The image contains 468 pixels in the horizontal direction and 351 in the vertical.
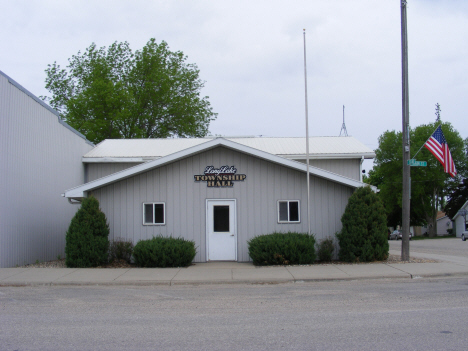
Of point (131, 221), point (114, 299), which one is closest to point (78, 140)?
point (131, 221)

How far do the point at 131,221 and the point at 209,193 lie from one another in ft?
9.44

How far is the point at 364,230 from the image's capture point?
14773 mm

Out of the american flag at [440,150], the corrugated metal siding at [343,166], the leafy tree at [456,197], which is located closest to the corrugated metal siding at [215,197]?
the american flag at [440,150]

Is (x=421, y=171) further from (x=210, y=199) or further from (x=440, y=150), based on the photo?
(x=210, y=199)

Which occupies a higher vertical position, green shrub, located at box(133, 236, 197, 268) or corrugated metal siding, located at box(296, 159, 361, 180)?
corrugated metal siding, located at box(296, 159, 361, 180)

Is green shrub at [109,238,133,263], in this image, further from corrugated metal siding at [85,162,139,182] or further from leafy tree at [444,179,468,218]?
leafy tree at [444,179,468,218]

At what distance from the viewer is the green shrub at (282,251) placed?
48.1ft

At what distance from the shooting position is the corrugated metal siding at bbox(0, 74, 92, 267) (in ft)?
48.1

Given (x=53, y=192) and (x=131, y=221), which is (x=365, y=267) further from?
(x=53, y=192)

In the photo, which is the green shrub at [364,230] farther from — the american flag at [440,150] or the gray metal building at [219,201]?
the american flag at [440,150]

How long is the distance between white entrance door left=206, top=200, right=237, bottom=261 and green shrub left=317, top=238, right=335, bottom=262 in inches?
114

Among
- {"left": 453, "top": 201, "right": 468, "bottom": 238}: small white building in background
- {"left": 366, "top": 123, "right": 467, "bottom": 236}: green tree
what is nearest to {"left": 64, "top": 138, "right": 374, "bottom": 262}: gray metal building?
{"left": 366, "top": 123, "right": 467, "bottom": 236}: green tree

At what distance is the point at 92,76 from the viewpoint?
38125mm

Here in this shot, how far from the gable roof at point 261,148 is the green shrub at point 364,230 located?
4.41 m
